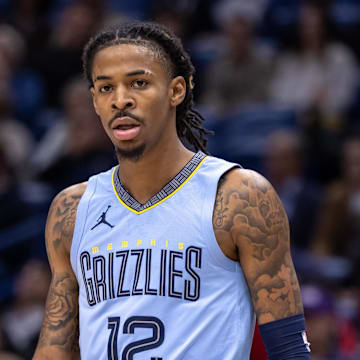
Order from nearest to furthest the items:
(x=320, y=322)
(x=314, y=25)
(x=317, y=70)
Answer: (x=320, y=322) → (x=314, y=25) → (x=317, y=70)

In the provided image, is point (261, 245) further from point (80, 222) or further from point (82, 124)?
point (82, 124)

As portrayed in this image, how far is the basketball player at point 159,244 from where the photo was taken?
271cm

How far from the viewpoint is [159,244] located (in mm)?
2799

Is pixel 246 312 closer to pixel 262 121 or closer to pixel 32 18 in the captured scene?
pixel 262 121

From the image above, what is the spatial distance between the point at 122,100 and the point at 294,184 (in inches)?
145

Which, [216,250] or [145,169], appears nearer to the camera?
[216,250]

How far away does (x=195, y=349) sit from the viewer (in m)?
2.68

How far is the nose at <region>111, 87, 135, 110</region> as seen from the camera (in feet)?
9.20

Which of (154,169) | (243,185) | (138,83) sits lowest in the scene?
(243,185)

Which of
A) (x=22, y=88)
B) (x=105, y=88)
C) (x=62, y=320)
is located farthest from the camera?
(x=22, y=88)

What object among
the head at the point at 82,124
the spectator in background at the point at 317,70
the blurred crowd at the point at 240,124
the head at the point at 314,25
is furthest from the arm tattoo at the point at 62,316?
the head at the point at 314,25

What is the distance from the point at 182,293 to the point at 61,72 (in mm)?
5667

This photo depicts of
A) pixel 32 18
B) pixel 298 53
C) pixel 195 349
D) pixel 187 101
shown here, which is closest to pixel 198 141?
pixel 187 101

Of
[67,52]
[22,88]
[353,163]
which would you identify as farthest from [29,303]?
[67,52]
